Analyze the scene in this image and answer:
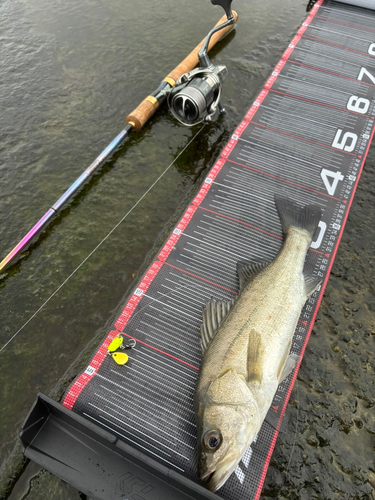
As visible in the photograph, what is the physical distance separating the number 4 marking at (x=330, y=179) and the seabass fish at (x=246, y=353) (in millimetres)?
1260

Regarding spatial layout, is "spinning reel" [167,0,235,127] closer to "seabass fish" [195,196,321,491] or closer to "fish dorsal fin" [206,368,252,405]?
"seabass fish" [195,196,321,491]

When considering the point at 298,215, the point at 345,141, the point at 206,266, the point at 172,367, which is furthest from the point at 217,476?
the point at 345,141

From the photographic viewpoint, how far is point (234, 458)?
9.97ft

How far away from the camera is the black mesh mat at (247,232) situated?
144 inches

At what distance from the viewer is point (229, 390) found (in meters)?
3.29

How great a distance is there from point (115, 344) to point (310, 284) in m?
2.47

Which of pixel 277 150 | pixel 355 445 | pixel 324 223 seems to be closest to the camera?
pixel 355 445

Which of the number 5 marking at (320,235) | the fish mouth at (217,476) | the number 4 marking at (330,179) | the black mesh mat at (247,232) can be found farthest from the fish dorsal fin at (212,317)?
the number 4 marking at (330,179)

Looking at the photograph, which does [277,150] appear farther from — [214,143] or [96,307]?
[96,307]

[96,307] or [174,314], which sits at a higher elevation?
[174,314]

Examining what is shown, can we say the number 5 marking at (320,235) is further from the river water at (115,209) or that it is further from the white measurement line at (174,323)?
the white measurement line at (174,323)

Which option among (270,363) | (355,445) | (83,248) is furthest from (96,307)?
(355,445)

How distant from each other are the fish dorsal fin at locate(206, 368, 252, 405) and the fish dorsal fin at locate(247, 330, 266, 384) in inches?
4.5

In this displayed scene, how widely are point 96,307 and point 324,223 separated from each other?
349cm
